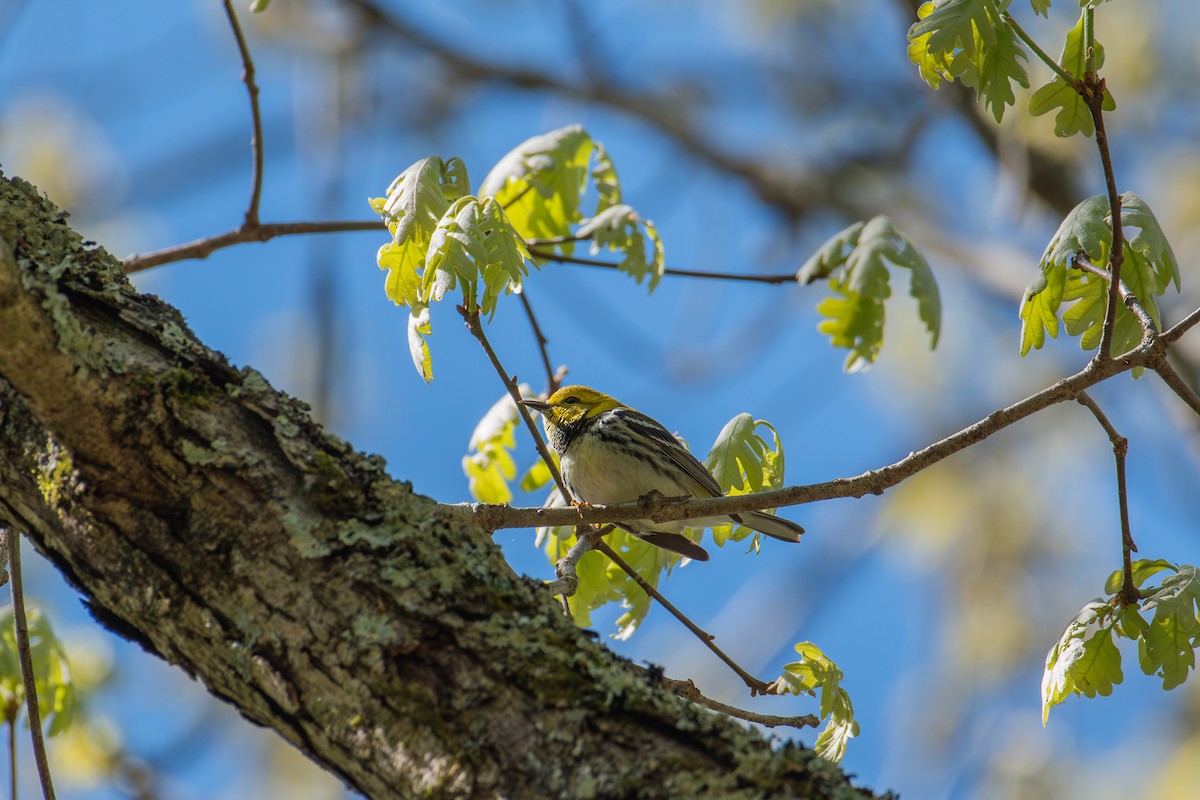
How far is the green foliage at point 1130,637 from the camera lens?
223 centimetres

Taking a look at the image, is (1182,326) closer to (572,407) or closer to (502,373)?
(502,373)

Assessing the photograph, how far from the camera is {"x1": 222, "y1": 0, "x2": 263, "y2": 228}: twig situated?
121 inches

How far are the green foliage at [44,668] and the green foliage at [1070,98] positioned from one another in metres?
2.86

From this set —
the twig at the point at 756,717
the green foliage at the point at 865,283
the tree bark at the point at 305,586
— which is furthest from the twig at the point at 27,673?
the green foliage at the point at 865,283

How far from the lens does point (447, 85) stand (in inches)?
404

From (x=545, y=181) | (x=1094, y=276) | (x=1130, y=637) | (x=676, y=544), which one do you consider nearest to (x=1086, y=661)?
→ (x=1130, y=637)


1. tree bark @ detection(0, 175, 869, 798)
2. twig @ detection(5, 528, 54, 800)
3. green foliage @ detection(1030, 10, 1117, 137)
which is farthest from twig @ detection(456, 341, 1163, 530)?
twig @ detection(5, 528, 54, 800)

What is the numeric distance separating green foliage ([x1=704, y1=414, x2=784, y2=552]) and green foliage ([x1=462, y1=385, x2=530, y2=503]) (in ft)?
2.37

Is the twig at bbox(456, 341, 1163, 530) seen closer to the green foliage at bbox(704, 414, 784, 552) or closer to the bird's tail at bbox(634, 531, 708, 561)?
the green foliage at bbox(704, 414, 784, 552)

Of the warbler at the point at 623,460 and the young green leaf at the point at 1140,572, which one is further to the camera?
the warbler at the point at 623,460

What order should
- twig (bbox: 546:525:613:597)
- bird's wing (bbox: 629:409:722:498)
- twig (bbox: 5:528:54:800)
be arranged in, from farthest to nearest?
bird's wing (bbox: 629:409:722:498), twig (bbox: 546:525:613:597), twig (bbox: 5:528:54:800)

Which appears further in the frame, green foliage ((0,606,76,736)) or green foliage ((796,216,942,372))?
green foliage ((0,606,76,736))

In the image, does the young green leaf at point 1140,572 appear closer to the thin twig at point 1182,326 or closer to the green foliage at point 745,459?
the thin twig at point 1182,326

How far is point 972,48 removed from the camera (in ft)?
6.81
